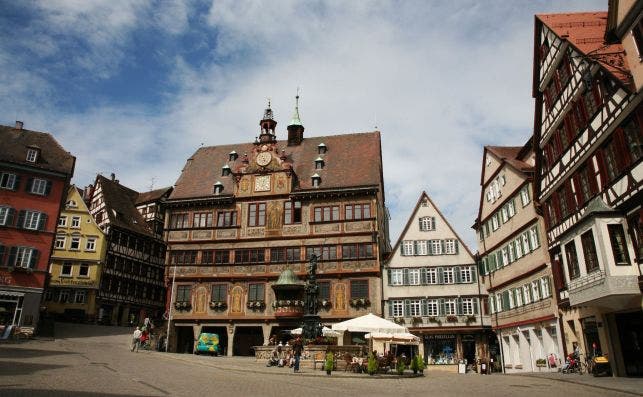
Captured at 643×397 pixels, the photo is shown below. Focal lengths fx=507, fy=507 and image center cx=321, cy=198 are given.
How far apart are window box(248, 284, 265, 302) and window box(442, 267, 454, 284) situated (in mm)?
14446

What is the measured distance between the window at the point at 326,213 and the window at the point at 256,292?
7.15m

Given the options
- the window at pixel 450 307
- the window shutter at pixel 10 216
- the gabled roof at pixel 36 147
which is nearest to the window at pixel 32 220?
the window shutter at pixel 10 216

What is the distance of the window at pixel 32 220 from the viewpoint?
36500 mm

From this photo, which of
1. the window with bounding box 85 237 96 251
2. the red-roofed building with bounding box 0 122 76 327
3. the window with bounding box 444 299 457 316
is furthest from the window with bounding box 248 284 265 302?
the window with bounding box 85 237 96 251

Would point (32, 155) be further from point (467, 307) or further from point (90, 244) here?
point (467, 307)

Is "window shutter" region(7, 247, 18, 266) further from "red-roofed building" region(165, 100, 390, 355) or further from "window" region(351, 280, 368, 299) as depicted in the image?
"window" region(351, 280, 368, 299)

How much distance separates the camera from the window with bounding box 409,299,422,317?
39469 mm

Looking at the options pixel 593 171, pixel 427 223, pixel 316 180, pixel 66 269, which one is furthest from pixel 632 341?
pixel 66 269

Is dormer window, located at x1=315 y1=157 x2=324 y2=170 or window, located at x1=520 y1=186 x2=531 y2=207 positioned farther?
dormer window, located at x1=315 y1=157 x2=324 y2=170

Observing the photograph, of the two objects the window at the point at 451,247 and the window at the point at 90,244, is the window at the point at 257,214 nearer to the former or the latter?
the window at the point at 451,247

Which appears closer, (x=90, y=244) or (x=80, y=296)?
(x=80, y=296)

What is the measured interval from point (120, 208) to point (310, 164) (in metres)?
24.7

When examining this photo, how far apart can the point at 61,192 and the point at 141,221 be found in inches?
830

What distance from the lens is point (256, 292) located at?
134 feet
